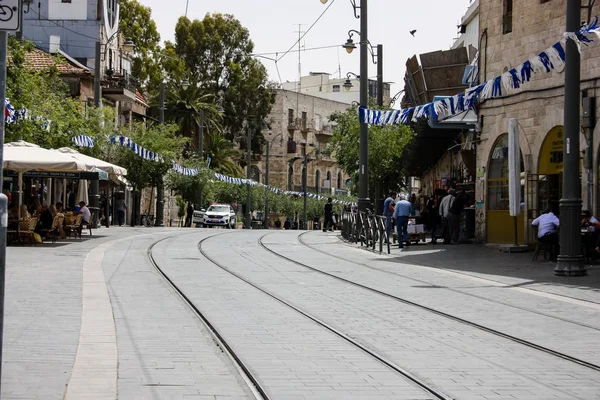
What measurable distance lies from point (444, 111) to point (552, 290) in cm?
879

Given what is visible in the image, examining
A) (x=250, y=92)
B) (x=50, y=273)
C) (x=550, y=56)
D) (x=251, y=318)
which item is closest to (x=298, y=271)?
(x=50, y=273)

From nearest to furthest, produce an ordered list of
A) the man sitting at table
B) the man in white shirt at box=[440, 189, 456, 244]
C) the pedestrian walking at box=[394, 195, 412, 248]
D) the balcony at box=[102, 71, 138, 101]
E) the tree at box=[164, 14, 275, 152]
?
the man sitting at table → the pedestrian walking at box=[394, 195, 412, 248] → the man in white shirt at box=[440, 189, 456, 244] → the balcony at box=[102, 71, 138, 101] → the tree at box=[164, 14, 275, 152]

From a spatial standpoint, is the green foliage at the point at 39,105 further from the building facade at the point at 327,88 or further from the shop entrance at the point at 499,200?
the building facade at the point at 327,88

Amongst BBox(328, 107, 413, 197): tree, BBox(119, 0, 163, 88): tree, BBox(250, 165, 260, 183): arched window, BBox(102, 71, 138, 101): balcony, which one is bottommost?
BBox(328, 107, 413, 197): tree

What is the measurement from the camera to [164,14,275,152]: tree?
77500 mm

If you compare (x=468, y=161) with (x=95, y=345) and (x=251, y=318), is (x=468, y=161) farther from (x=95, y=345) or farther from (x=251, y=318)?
(x=95, y=345)

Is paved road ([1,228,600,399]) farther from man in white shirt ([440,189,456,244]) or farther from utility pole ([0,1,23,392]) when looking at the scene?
man in white shirt ([440,189,456,244])

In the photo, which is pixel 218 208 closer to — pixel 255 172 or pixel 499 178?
pixel 255 172

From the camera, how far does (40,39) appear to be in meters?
60.2

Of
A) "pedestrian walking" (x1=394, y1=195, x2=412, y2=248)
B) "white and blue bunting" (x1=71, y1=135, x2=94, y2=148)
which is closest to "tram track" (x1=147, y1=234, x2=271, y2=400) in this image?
"pedestrian walking" (x1=394, y1=195, x2=412, y2=248)

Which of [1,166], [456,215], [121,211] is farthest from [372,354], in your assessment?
[121,211]

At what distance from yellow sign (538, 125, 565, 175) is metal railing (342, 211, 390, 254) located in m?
4.43

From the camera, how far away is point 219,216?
64.1 meters

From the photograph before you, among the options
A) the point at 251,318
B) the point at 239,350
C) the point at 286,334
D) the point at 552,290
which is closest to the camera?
the point at 239,350
